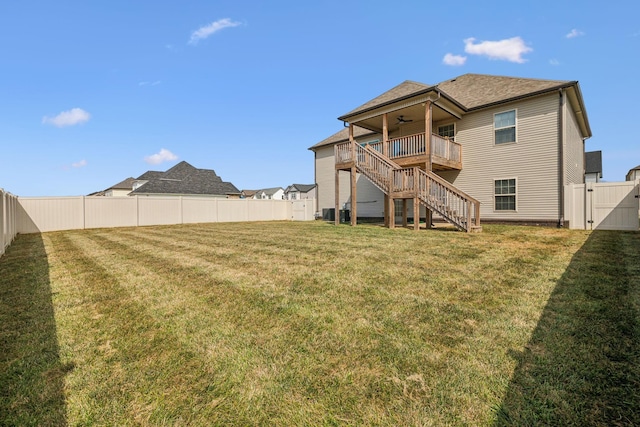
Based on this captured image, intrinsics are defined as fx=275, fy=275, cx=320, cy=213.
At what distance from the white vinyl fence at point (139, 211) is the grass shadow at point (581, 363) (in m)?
18.6

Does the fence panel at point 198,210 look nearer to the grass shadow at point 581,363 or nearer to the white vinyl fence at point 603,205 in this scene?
the grass shadow at point 581,363

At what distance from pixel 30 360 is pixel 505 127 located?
15.0 metres

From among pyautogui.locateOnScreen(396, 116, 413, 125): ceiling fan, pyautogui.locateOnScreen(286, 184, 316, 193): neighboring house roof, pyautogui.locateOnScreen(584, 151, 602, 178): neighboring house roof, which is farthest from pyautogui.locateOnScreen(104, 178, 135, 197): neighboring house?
pyautogui.locateOnScreen(584, 151, 602, 178): neighboring house roof

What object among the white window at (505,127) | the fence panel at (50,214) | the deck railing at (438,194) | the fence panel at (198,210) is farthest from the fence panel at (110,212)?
the white window at (505,127)

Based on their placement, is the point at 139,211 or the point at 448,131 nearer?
the point at 448,131

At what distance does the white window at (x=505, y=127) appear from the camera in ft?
38.4

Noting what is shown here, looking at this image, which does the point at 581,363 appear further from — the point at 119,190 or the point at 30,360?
the point at 119,190

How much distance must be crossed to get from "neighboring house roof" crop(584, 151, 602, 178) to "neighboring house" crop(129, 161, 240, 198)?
3872cm

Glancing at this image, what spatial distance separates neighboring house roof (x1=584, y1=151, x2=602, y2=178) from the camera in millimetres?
28422

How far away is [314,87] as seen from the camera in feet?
57.2

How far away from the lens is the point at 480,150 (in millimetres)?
12602

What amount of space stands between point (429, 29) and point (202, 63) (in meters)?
11.8

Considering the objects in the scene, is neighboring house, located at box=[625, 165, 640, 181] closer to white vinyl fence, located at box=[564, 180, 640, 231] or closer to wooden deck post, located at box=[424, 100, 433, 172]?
white vinyl fence, located at box=[564, 180, 640, 231]

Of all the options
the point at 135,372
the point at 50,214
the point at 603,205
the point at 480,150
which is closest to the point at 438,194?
the point at 480,150
